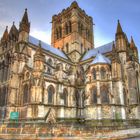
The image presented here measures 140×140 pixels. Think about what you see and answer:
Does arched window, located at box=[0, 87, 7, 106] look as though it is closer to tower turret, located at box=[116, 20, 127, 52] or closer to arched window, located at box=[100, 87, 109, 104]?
arched window, located at box=[100, 87, 109, 104]

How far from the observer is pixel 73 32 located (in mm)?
51250

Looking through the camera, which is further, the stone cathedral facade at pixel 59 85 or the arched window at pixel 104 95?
the arched window at pixel 104 95

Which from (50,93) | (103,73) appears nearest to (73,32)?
(103,73)

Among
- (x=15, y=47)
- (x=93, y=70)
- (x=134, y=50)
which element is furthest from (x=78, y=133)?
(x=134, y=50)

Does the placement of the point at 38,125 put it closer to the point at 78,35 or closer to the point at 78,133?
the point at 78,133

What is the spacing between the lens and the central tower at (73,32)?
50062mm

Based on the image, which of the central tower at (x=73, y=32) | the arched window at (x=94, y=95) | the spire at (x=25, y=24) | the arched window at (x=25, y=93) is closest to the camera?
the arched window at (x=25, y=93)

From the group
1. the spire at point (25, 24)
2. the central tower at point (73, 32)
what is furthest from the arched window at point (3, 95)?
the central tower at point (73, 32)

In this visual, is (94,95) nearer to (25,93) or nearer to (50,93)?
(50,93)

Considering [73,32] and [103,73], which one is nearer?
[103,73]

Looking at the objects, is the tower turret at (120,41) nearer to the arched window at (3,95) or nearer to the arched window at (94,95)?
the arched window at (94,95)

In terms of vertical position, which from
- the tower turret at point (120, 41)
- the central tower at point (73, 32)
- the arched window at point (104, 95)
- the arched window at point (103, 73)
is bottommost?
the arched window at point (104, 95)

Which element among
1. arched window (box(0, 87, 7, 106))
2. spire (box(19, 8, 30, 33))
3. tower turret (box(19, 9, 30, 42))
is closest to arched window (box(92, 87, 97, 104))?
arched window (box(0, 87, 7, 106))

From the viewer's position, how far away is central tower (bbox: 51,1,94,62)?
164 ft
